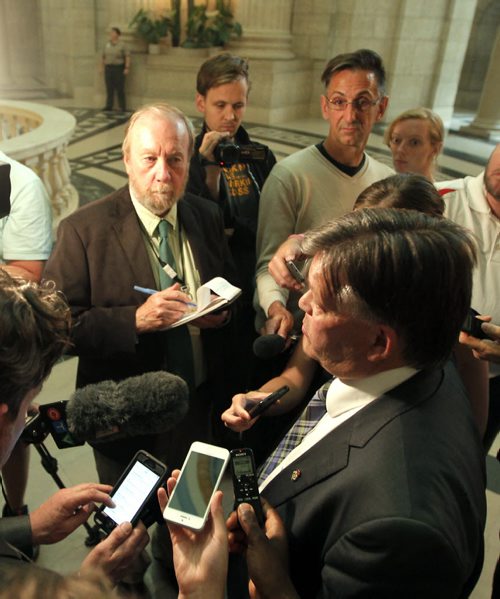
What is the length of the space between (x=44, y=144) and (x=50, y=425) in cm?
356

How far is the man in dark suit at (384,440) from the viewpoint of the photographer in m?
0.87

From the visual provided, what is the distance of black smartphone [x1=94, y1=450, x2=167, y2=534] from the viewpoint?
1.26m

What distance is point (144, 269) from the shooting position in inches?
68.3

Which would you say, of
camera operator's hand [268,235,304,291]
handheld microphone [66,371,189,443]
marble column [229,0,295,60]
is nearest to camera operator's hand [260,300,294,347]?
camera operator's hand [268,235,304,291]

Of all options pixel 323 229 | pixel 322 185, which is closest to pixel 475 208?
pixel 322 185

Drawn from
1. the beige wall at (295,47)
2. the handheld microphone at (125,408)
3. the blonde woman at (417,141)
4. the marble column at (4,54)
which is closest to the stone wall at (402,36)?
the beige wall at (295,47)

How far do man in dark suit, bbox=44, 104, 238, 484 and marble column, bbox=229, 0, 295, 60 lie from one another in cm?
880

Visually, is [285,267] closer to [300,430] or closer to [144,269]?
[144,269]

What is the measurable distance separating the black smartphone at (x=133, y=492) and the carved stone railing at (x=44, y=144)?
10.6 feet

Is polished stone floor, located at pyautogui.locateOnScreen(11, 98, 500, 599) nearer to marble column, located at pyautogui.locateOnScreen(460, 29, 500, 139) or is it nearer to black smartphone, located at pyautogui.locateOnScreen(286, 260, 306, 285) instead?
marble column, located at pyautogui.locateOnScreen(460, 29, 500, 139)

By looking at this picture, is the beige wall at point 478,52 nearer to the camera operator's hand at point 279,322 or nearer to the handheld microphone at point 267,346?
the camera operator's hand at point 279,322

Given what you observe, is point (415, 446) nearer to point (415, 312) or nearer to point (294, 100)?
point (415, 312)

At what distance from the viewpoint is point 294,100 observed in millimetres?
10414

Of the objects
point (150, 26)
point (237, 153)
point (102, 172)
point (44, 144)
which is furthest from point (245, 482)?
point (150, 26)
